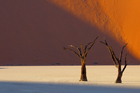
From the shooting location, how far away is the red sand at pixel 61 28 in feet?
182

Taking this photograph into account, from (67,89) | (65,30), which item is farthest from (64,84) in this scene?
(65,30)

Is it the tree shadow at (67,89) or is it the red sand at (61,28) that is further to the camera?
the red sand at (61,28)

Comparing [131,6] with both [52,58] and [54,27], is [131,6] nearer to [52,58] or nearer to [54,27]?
[54,27]

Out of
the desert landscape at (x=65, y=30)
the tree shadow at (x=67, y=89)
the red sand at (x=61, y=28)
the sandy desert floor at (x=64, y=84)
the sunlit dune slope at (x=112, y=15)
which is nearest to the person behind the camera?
the tree shadow at (x=67, y=89)

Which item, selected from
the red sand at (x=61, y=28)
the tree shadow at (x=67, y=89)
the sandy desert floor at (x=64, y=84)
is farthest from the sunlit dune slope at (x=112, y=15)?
the tree shadow at (x=67, y=89)

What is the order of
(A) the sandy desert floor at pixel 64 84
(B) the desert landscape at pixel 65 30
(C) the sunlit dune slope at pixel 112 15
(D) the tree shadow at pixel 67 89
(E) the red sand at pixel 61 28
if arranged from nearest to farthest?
(D) the tree shadow at pixel 67 89
(A) the sandy desert floor at pixel 64 84
(B) the desert landscape at pixel 65 30
(E) the red sand at pixel 61 28
(C) the sunlit dune slope at pixel 112 15

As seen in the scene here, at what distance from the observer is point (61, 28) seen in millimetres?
59594

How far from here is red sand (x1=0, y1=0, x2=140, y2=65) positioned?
55.4 meters

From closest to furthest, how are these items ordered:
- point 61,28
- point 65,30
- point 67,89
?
point 67,89 → point 65,30 → point 61,28

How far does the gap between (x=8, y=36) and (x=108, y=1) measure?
19678 millimetres

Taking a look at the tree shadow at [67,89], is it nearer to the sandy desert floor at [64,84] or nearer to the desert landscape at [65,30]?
the sandy desert floor at [64,84]

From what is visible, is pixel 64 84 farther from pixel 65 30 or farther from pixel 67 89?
pixel 65 30

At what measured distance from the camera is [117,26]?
201ft

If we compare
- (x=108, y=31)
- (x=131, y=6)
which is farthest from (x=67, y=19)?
(x=131, y=6)
